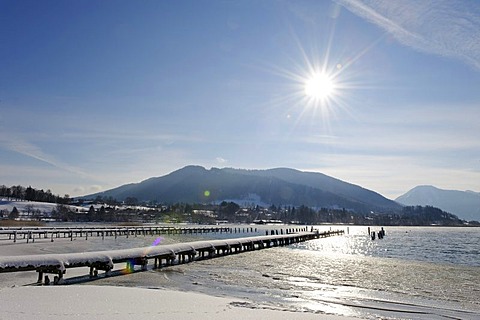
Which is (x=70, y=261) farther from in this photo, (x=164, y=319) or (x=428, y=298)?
(x=428, y=298)

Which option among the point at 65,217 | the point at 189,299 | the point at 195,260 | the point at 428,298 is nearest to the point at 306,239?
the point at 195,260

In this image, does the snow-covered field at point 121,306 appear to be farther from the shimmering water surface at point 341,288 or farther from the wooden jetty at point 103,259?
the wooden jetty at point 103,259

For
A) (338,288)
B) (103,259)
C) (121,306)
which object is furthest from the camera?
(103,259)

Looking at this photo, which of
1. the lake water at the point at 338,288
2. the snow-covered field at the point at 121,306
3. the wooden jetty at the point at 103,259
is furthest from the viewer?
the wooden jetty at the point at 103,259

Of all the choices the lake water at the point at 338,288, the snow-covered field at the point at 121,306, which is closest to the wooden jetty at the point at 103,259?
the lake water at the point at 338,288

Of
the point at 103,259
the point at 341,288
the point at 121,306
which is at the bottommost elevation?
the point at 341,288

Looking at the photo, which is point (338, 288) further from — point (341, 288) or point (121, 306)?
point (121, 306)

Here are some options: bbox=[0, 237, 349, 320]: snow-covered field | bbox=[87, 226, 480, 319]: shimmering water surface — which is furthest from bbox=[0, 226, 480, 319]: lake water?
bbox=[0, 237, 349, 320]: snow-covered field

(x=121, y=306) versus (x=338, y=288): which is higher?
(x=121, y=306)

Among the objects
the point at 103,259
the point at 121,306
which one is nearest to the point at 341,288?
the point at 121,306

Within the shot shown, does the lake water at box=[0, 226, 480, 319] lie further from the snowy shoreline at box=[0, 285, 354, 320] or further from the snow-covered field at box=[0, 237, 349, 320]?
the snow-covered field at box=[0, 237, 349, 320]

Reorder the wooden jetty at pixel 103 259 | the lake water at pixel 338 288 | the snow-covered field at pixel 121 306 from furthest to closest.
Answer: the wooden jetty at pixel 103 259
the lake water at pixel 338 288
the snow-covered field at pixel 121 306

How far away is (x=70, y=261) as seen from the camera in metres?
20.9

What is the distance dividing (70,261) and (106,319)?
10660mm
